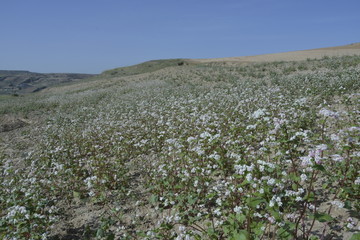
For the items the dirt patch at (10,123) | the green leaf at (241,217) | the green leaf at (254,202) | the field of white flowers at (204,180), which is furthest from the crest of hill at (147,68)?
the green leaf at (254,202)

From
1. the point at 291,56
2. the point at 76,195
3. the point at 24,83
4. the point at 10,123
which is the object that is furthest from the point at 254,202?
the point at 24,83

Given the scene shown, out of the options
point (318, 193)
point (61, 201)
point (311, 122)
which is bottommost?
point (61, 201)

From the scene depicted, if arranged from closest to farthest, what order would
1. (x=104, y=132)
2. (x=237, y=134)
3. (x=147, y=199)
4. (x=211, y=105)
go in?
(x=147, y=199) → (x=237, y=134) → (x=104, y=132) → (x=211, y=105)

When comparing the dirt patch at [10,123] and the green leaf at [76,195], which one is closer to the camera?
the green leaf at [76,195]

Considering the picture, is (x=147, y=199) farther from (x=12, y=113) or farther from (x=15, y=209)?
(x=12, y=113)

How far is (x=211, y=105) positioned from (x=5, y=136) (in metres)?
11.3

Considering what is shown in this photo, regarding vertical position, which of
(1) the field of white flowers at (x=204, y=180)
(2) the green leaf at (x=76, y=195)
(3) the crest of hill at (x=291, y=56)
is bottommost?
(2) the green leaf at (x=76, y=195)

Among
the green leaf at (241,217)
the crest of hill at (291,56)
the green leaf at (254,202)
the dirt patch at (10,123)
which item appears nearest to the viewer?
the green leaf at (254,202)

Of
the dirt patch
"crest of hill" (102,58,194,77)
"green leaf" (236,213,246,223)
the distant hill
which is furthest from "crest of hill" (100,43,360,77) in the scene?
"green leaf" (236,213,246,223)

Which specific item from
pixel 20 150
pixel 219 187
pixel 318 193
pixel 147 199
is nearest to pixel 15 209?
pixel 147 199

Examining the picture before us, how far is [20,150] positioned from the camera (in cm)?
1074

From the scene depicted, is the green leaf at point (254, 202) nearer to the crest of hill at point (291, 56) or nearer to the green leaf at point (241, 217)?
the green leaf at point (241, 217)

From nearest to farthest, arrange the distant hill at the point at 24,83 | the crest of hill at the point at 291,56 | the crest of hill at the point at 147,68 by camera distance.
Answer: the crest of hill at the point at 291,56
the crest of hill at the point at 147,68
the distant hill at the point at 24,83

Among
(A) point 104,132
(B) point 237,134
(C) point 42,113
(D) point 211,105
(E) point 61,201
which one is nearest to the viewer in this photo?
(E) point 61,201
